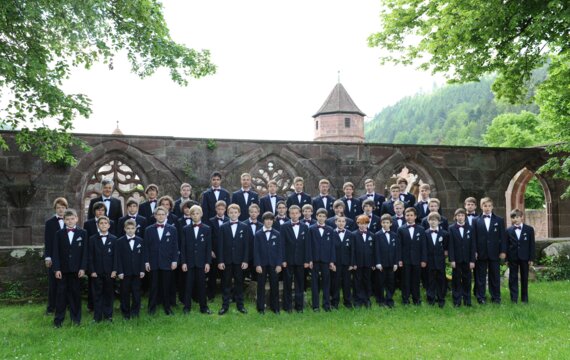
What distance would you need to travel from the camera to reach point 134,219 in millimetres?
7863

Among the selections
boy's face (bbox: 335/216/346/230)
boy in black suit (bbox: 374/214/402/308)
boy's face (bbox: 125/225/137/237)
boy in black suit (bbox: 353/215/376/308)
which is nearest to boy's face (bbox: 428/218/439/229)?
boy in black suit (bbox: 374/214/402/308)

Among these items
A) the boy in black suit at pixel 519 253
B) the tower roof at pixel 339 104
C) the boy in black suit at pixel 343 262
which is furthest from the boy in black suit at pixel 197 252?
the tower roof at pixel 339 104

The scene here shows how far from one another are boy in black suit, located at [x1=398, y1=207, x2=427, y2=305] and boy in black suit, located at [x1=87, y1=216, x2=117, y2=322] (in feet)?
13.1

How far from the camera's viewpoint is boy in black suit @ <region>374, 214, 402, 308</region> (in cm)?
813

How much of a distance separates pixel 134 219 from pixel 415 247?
4024 mm

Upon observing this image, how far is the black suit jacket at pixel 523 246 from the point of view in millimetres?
8430

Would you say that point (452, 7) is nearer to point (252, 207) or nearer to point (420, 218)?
point (420, 218)

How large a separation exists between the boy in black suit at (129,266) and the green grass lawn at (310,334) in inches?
10.0

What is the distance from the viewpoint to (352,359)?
5434mm

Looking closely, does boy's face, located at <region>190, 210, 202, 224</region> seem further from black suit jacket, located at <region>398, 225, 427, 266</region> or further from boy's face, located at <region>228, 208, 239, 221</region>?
black suit jacket, located at <region>398, 225, 427, 266</region>

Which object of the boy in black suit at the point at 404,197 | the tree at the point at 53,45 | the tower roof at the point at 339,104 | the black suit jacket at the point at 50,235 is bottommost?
the black suit jacket at the point at 50,235

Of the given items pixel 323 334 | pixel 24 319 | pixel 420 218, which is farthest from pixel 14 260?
pixel 420 218

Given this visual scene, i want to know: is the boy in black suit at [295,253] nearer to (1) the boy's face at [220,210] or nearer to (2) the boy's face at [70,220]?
(1) the boy's face at [220,210]

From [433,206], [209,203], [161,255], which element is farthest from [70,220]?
[433,206]
